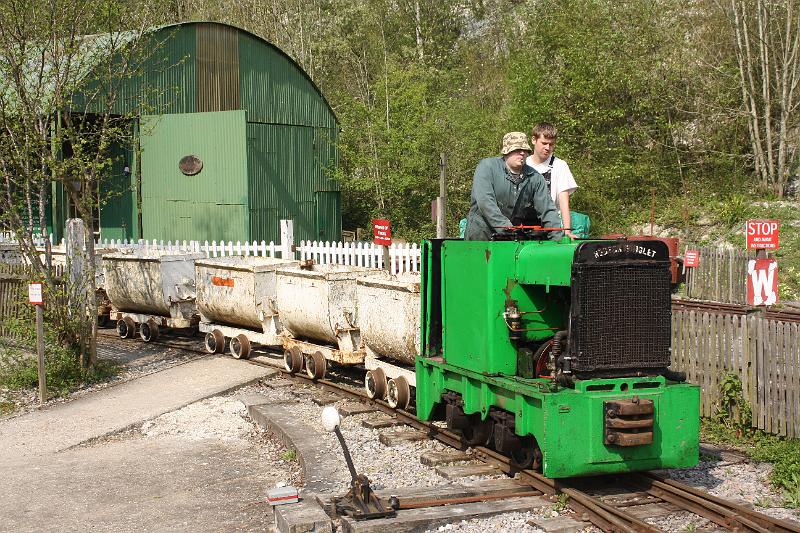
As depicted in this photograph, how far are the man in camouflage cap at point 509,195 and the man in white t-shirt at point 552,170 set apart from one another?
1.08 ft

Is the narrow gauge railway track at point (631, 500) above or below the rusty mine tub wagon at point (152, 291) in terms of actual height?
below

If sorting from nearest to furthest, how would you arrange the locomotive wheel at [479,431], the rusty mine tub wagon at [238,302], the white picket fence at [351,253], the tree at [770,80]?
1. the locomotive wheel at [479,431]
2. the rusty mine tub wagon at [238,302]
3. the white picket fence at [351,253]
4. the tree at [770,80]

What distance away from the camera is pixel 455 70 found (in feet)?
123

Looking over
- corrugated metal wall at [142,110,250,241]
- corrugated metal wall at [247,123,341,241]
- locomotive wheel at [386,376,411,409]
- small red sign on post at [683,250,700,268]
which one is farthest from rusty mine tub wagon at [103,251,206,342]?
small red sign on post at [683,250,700,268]

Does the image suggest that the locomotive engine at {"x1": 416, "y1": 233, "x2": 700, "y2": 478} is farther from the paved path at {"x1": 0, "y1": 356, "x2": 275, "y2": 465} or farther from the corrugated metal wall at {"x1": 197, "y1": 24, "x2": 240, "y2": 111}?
the corrugated metal wall at {"x1": 197, "y1": 24, "x2": 240, "y2": 111}

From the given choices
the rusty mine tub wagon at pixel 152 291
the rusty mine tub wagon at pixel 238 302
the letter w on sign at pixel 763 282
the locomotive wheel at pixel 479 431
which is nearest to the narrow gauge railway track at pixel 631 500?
the locomotive wheel at pixel 479 431

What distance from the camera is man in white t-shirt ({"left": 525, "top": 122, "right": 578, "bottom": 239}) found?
8.91 m

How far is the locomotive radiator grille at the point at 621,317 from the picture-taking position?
7422 mm

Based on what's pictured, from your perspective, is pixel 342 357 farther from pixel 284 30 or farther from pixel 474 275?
pixel 284 30

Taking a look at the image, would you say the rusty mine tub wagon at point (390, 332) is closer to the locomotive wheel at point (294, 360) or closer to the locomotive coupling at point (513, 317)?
the locomotive wheel at point (294, 360)

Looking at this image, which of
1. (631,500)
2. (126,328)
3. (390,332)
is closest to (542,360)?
(631,500)

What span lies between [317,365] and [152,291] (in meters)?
5.68

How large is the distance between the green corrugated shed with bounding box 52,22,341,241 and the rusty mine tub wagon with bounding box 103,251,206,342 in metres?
8.33

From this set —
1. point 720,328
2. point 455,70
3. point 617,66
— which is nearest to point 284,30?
point 455,70
